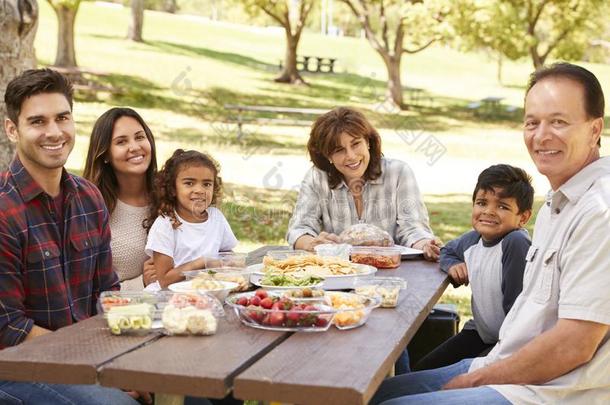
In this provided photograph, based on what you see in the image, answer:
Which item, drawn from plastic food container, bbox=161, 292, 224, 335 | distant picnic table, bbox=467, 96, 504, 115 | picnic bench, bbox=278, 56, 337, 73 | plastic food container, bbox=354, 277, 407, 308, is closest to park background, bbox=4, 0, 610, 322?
distant picnic table, bbox=467, 96, 504, 115

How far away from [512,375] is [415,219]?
197cm

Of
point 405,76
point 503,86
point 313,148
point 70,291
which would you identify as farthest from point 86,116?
point 503,86

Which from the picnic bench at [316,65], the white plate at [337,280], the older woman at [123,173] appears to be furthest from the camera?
the picnic bench at [316,65]

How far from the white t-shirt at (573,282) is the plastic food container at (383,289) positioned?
0.43 metres

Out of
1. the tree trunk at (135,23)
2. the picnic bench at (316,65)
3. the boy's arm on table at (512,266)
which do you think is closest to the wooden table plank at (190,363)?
the boy's arm on table at (512,266)

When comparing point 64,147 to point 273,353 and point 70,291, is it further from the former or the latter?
point 273,353

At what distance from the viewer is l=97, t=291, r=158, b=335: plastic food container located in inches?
106

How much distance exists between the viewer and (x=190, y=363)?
2377mm

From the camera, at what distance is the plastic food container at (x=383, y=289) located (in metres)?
3.10

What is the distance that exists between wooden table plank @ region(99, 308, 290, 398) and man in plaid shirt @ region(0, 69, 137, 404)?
579mm

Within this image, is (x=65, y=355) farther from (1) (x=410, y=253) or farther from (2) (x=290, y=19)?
(2) (x=290, y=19)

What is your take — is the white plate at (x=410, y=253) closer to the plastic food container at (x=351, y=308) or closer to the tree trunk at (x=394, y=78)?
the plastic food container at (x=351, y=308)

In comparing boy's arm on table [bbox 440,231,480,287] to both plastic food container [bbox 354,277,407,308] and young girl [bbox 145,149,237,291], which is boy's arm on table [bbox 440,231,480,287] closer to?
plastic food container [bbox 354,277,407,308]

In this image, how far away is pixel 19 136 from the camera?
3.39 m
